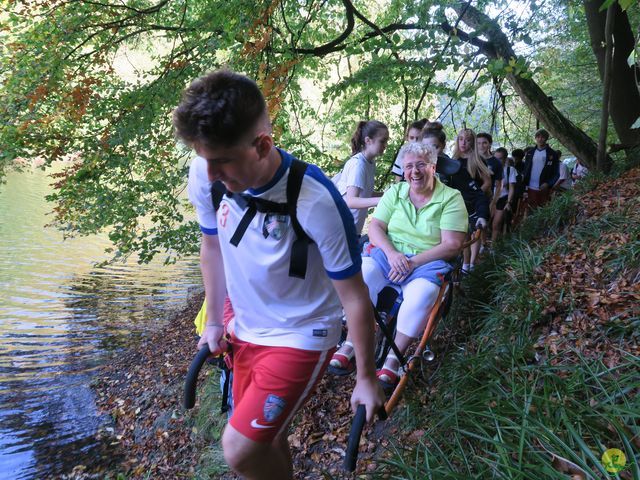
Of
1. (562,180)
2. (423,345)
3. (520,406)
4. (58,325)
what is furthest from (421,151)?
(58,325)

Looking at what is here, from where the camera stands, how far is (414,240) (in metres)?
4.07

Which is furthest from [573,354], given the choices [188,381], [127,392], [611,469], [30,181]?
[30,181]

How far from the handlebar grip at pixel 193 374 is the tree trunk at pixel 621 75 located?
7.75 metres

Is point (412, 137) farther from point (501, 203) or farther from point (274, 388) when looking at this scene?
point (274, 388)

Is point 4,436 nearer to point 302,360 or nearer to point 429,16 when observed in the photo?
point 302,360

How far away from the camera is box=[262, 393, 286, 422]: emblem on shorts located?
6.44ft

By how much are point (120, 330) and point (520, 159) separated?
959cm

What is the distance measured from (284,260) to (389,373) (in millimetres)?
1844

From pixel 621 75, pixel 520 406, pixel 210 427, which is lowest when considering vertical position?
pixel 210 427

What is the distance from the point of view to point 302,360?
204 cm

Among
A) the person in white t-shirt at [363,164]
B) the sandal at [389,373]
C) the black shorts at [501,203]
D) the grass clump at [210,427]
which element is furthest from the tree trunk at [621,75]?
the grass clump at [210,427]

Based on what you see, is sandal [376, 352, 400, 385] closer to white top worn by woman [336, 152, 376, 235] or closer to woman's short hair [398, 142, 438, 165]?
white top worn by woman [336, 152, 376, 235]

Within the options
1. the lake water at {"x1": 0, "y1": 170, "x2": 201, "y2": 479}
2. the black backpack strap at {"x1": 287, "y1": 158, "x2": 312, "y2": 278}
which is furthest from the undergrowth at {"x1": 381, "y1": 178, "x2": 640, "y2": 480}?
the lake water at {"x1": 0, "y1": 170, "x2": 201, "y2": 479}

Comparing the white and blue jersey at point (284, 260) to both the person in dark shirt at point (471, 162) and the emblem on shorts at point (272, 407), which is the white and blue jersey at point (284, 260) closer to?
the emblem on shorts at point (272, 407)
